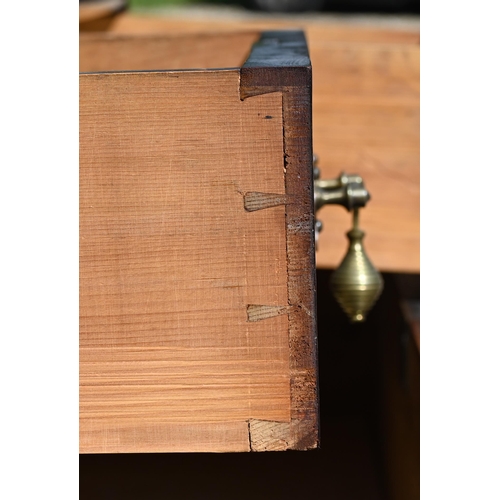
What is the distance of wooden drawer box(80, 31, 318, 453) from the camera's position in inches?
38.8

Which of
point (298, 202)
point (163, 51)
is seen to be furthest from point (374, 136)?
point (298, 202)

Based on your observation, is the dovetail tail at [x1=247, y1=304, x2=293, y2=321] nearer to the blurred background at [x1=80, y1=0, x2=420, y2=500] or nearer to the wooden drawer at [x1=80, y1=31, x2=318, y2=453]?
the wooden drawer at [x1=80, y1=31, x2=318, y2=453]

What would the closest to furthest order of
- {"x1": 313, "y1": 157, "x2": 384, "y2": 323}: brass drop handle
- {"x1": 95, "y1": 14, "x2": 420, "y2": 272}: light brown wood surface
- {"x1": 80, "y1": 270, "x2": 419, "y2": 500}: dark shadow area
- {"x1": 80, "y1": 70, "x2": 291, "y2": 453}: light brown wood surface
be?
{"x1": 80, "y1": 70, "x2": 291, "y2": 453}: light brown wood surface
{"x1": 313, "y1": 157, "x2": 384, "y2": 323}: brass drop handle
{"x1": 95, "y1": 14, "x2": 420, "y2": 272}: light brown wood surface
{"x1": 80, "y1": 270, "x2": 419, "y2": 500}: dark shadow area

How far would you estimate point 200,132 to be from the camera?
99 cm

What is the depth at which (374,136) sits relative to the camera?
226 cm

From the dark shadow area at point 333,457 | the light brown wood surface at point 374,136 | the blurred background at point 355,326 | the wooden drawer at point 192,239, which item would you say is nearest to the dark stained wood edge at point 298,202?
the wooden drawer at point 192,239

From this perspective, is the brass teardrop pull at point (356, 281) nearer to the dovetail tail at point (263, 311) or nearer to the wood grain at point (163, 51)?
the dovetail tail at point (263, 311)

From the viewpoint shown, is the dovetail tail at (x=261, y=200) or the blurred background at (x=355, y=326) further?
the blurred background at (x=355, y=326)

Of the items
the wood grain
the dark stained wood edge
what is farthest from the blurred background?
the dark stained wood edge

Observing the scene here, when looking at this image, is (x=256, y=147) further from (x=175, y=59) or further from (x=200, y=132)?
(x=175, y=59)

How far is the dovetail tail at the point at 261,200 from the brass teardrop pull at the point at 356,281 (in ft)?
1.27

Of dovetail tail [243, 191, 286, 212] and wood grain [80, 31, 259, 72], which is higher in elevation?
wood grain [80, 31, 259, 72]

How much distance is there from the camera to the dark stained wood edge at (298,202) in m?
0.99

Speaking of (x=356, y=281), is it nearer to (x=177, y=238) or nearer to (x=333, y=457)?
(x=177, y=238)
